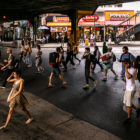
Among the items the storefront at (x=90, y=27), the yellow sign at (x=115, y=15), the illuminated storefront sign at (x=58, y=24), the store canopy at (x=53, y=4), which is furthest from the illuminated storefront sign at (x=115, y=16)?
the store canopy at (x=53, y=4)

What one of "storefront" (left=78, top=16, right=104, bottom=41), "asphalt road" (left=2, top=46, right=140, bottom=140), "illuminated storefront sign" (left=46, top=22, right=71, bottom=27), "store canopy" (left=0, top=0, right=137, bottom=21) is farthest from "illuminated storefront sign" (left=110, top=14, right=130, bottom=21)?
"asphalt road" (left=2, top=46, right=140, bottom=140)

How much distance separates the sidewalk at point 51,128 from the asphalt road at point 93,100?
332mm

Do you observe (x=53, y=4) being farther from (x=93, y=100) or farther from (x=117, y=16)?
(x=117, y=16)

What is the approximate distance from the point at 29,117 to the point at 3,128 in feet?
2.64

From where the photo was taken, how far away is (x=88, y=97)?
8.58 meters

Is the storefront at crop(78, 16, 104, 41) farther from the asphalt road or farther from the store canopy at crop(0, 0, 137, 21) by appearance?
the asphalt road

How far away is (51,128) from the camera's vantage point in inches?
231

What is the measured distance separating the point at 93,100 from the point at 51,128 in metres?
2.75

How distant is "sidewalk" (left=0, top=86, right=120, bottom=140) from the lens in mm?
5375

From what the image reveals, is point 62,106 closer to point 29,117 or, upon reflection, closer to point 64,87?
point 29,117

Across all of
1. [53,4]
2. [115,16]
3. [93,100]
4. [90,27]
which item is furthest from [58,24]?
[93,100]

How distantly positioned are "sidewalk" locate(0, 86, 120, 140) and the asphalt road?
33 cm

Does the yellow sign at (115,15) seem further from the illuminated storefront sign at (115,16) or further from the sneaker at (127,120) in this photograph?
the sneaker at (127,120)

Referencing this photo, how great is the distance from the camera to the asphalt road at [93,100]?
594 cm
